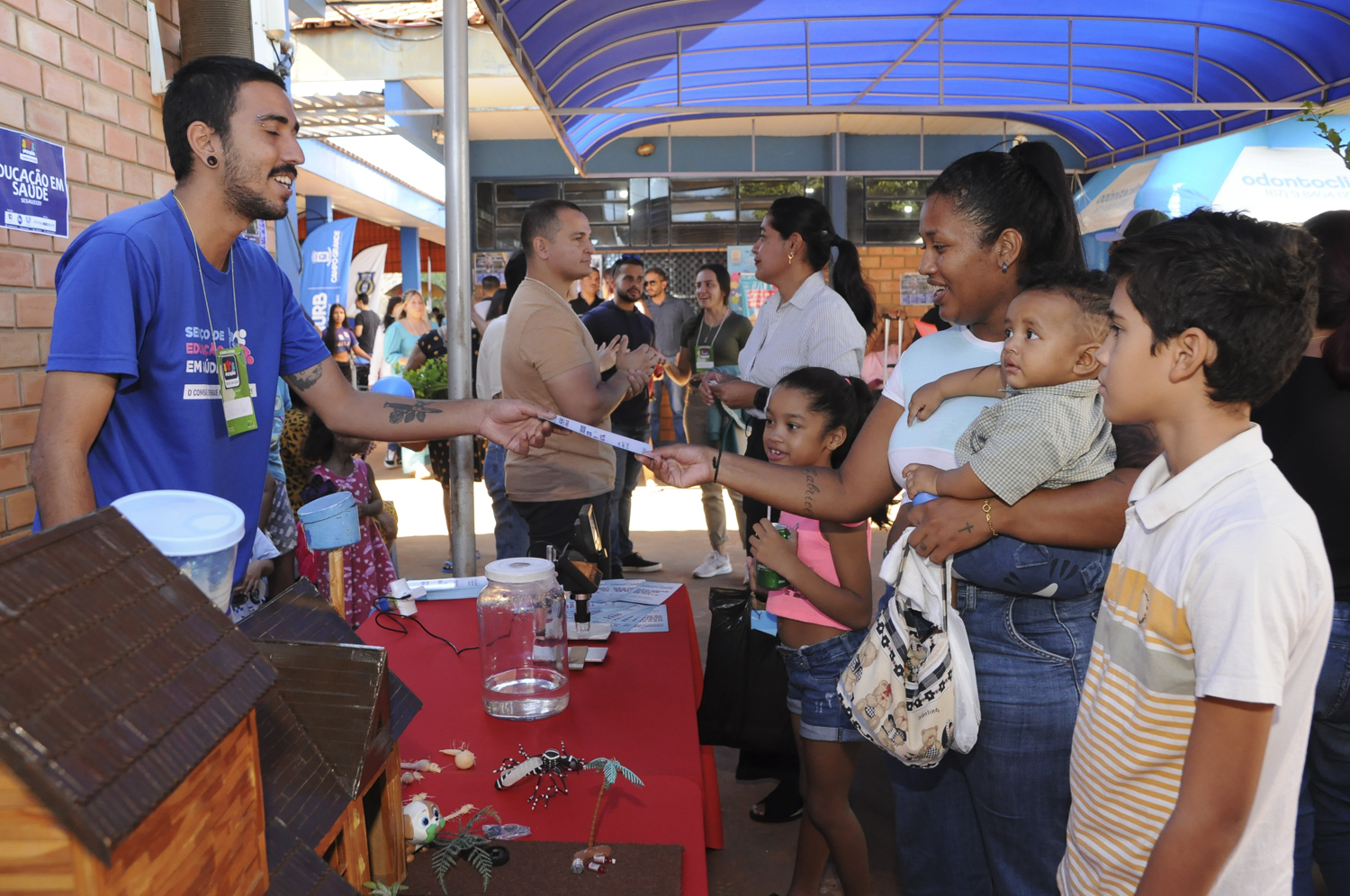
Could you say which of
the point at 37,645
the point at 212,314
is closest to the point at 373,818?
the point at 37,645

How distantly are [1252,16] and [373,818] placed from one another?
5519mm

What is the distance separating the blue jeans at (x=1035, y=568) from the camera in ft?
4.84

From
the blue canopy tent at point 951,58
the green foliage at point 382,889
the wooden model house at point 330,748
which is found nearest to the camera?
the wooden model house at point 330,748

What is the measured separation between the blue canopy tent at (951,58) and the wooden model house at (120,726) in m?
3.45

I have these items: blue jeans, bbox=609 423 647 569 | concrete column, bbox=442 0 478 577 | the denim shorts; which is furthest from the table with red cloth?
blue jeans, bbox=609 423 647 569

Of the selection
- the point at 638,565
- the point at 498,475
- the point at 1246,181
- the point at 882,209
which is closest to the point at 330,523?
the point at 498,475

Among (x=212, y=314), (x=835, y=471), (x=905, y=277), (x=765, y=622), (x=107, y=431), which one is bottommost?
(x=765, y=622)

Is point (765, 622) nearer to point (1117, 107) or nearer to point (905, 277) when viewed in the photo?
point (1117, 107)

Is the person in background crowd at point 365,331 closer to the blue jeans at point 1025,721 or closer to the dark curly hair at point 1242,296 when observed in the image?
the blue jeans at point 1025,721

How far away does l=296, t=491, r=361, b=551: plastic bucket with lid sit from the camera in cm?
207

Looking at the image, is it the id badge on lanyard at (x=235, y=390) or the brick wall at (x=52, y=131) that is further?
the brick wall at (x=52, y=131)

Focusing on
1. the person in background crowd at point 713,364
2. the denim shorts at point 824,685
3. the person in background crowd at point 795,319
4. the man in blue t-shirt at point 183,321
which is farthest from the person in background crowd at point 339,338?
the denim shorts at point 824,685

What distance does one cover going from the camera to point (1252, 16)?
4.52 meters

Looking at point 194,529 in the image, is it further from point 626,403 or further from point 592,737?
point 626,403
